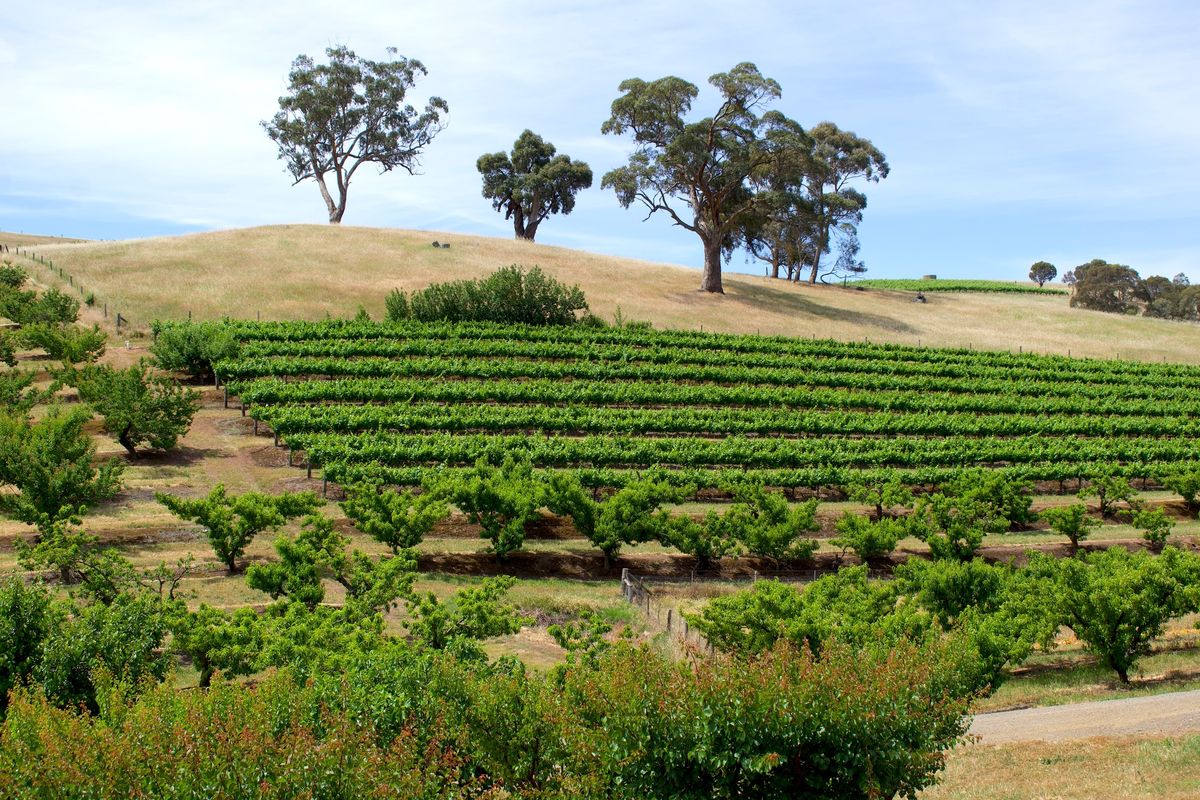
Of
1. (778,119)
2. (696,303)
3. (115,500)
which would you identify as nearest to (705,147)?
(778,119)

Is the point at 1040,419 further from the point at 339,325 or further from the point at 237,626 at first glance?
the point at 237,626

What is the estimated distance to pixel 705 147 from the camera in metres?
62.2

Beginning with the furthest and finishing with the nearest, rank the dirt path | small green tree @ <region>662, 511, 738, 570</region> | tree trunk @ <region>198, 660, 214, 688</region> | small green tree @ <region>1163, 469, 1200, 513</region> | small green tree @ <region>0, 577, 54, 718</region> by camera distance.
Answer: small green tree @ <region>1163, 469, 1200, 513</region> < small green tree @ <region>662, 511, 738, 570</region> < tree trunk @ <region>198, 660, 214, 688</region> < the dirt path < small green tree @ <region>0, 577, 54, 718</region>

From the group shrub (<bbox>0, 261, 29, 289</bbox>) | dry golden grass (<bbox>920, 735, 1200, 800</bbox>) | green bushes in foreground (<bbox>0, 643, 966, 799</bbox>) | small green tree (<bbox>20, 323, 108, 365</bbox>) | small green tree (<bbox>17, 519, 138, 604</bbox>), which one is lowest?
dry golden grass (<bbox>920, 735, 1200, 800</bbox>)

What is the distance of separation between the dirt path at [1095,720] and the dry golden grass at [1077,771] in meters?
0.54

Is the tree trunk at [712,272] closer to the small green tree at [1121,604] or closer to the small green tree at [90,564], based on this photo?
the small green tree at [1121,604]

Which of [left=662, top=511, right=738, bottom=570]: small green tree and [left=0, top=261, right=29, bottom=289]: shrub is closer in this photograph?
[left=662, top=511, right=738, bottom=570]: small green tree

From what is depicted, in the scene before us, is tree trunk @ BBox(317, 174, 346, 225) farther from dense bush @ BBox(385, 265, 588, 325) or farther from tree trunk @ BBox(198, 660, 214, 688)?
tree trunk @ BBox(198, 660, 214, 688)

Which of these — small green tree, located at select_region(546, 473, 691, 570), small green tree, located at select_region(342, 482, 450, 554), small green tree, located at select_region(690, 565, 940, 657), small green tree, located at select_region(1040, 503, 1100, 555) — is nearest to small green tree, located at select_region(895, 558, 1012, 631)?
small green tree, located at select_region(690, 565, 940, 657)

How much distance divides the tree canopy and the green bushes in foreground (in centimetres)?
7846

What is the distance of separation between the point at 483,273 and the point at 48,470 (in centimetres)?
4169

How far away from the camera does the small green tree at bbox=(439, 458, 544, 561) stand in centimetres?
2911

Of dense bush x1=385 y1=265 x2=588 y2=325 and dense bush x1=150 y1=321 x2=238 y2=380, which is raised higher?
dense bush x1=385 y1=265 x2=588 y2=325

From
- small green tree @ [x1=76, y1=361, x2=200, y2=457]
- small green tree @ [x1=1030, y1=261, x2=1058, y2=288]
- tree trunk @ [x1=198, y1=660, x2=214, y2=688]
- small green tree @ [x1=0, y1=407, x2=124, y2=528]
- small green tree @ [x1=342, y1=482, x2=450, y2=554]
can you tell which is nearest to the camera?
tree trunk @ [x1=198, y1=660, x2=214, y2=688]
